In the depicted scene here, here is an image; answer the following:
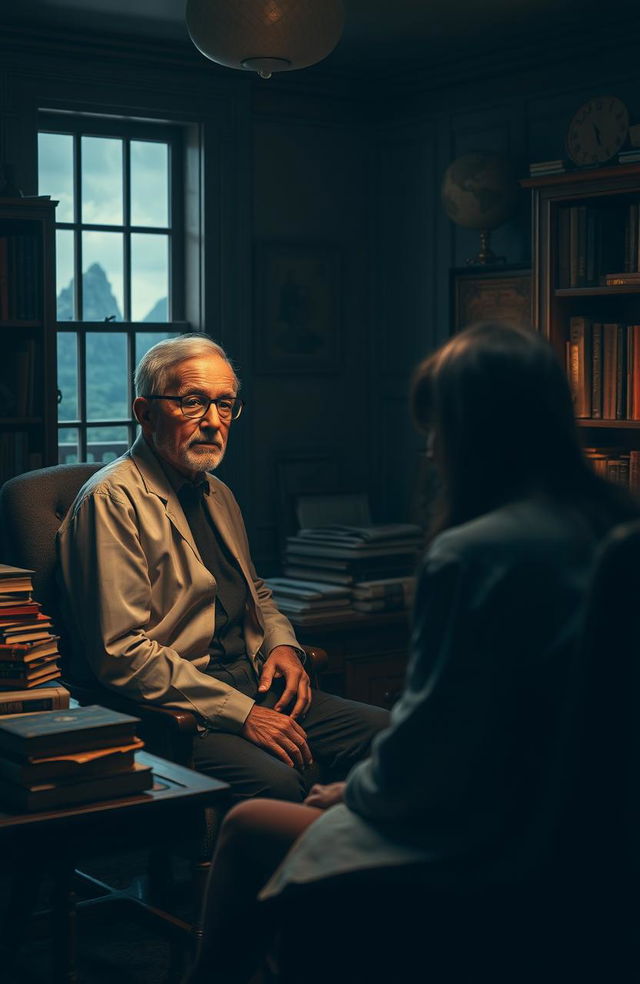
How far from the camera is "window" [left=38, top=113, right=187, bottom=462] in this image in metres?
5.16

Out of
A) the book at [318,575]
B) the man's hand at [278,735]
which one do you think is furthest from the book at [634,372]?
the man's hand at [278,735]

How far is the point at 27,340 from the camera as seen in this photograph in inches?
184

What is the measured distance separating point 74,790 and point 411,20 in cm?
352

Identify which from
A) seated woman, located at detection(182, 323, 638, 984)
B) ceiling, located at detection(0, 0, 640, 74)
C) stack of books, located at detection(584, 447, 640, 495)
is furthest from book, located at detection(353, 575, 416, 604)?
seated woman, located at detection(182, 323, 638, 984)

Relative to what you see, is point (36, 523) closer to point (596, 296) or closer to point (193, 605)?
point (193, 605)

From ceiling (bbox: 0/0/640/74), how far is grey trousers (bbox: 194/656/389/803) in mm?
2547

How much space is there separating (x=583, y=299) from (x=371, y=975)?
128 inches

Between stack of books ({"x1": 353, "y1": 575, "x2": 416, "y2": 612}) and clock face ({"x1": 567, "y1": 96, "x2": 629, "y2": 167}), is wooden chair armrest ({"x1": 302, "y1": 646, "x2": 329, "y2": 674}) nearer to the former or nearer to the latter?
stack of books ({"x1": 353, "y1": 575, "x2": 416, "y2": 612})

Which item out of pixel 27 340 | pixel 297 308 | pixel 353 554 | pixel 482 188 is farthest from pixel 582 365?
pixel 27 340

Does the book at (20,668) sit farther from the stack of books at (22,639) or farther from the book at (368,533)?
the book at (368,533)

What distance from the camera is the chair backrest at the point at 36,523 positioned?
3172 mm

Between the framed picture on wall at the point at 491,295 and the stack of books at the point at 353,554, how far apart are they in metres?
0.93

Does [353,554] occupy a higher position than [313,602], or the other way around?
[353,554]

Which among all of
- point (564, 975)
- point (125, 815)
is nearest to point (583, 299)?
point (125, 815)
